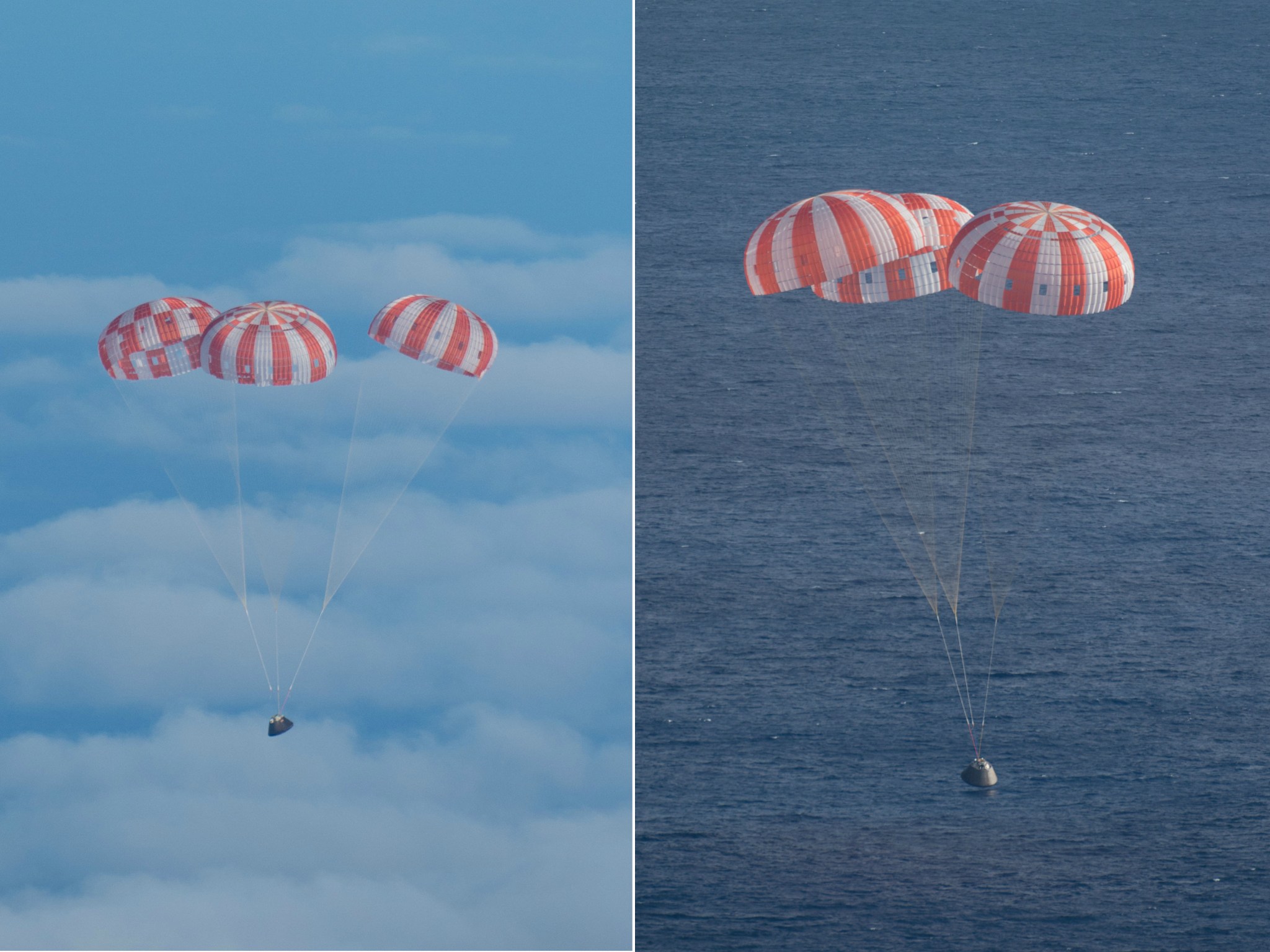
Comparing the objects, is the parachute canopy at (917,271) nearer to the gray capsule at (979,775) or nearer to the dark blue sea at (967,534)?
the gray capsule at (979,775)

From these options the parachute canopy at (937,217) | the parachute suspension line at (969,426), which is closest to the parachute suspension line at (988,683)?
the parachute suspension line at (969,426)

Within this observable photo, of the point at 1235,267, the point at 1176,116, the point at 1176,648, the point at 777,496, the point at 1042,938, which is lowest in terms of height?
the point at 1042,938

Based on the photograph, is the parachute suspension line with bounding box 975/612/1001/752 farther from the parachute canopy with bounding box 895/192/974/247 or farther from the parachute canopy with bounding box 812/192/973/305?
the parachute canopy with bounding box 895/192/974/247

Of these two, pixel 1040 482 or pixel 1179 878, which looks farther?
pixel 1040 482

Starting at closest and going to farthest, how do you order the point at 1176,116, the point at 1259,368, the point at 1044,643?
the point at 1044,643, the point at 1259,368, the point at 1176,116

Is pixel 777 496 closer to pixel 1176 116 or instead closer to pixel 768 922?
pixel 768 922

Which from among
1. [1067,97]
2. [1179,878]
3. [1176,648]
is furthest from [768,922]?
[1067,97]
